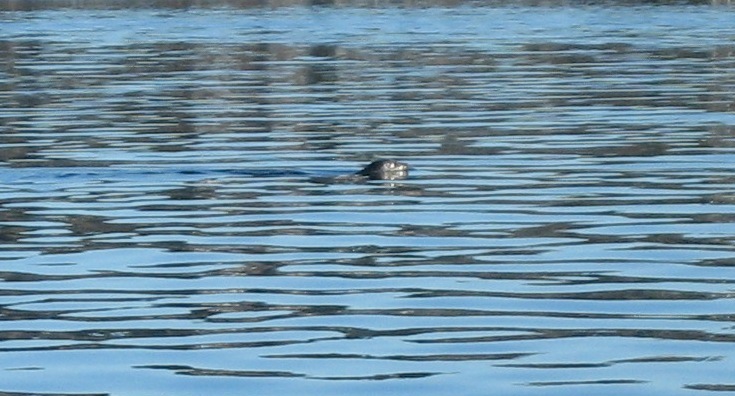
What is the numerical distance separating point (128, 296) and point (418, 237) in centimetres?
388

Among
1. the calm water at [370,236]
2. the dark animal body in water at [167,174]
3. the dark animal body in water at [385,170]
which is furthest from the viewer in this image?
the dark animal body in water at [167,174]

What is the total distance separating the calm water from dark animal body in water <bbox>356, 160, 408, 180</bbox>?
0.25 metres

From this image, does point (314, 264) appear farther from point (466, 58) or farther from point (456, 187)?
point (466, 58)

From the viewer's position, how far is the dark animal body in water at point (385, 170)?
22969mm

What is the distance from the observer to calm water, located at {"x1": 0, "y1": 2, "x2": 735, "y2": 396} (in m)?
12.6

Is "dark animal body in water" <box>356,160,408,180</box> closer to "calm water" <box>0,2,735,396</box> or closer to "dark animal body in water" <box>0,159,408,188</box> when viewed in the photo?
"dark animal body in water" <box>0,159,408,188</box>

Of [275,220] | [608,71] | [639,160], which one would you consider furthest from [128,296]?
[608,71]

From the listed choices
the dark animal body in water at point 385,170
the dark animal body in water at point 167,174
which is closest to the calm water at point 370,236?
the dark animal body in water at point 167,174

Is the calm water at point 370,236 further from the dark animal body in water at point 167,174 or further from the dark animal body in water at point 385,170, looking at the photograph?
the dark animal body in water at point 385,170

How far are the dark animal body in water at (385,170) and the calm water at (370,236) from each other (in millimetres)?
255

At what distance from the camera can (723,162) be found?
24328 mm

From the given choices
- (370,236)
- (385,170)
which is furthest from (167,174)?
(370,236)

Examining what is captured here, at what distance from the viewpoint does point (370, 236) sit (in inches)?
727

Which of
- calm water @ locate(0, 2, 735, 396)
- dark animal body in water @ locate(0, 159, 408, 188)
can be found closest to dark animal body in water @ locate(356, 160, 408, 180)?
dark animal body in water @ locate(0, 159, 408, 188)
